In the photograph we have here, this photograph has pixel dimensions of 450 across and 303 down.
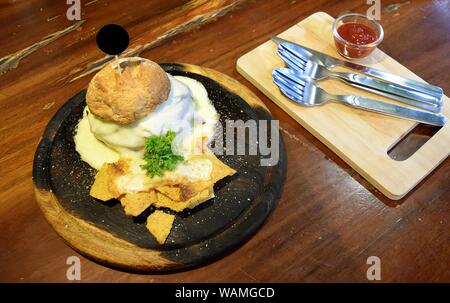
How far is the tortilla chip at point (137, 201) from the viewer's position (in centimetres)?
182

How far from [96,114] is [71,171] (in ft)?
0.93

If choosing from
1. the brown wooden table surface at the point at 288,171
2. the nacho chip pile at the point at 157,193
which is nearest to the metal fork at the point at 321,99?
the brown wooden table surface at the point at 288,171

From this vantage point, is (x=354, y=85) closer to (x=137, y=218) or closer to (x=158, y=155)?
A: (x=158, y=155)

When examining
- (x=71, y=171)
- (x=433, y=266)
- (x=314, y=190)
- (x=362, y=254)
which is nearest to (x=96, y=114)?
(x=71, y=171)

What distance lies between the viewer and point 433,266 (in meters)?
1.85

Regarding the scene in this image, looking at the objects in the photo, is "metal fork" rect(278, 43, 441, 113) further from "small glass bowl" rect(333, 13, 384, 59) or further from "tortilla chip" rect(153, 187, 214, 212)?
"tortilla chip" rect(153, 187, 214, 212)

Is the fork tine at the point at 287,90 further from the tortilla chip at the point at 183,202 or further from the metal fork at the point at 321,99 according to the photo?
the tortilla chip at the point at 183,202

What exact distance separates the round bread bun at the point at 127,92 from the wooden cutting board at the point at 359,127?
63cm

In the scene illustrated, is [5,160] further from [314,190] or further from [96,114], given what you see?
[314,190]

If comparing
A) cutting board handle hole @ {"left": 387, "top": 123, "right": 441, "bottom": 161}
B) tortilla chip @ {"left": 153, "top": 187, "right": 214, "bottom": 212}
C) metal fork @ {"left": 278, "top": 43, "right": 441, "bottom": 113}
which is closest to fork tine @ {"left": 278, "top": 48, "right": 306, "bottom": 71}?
metal fork @ {"left": 278, "top": 43, "right": 441, "bottom": 113}

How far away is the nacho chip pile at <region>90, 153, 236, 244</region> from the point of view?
183 cm
